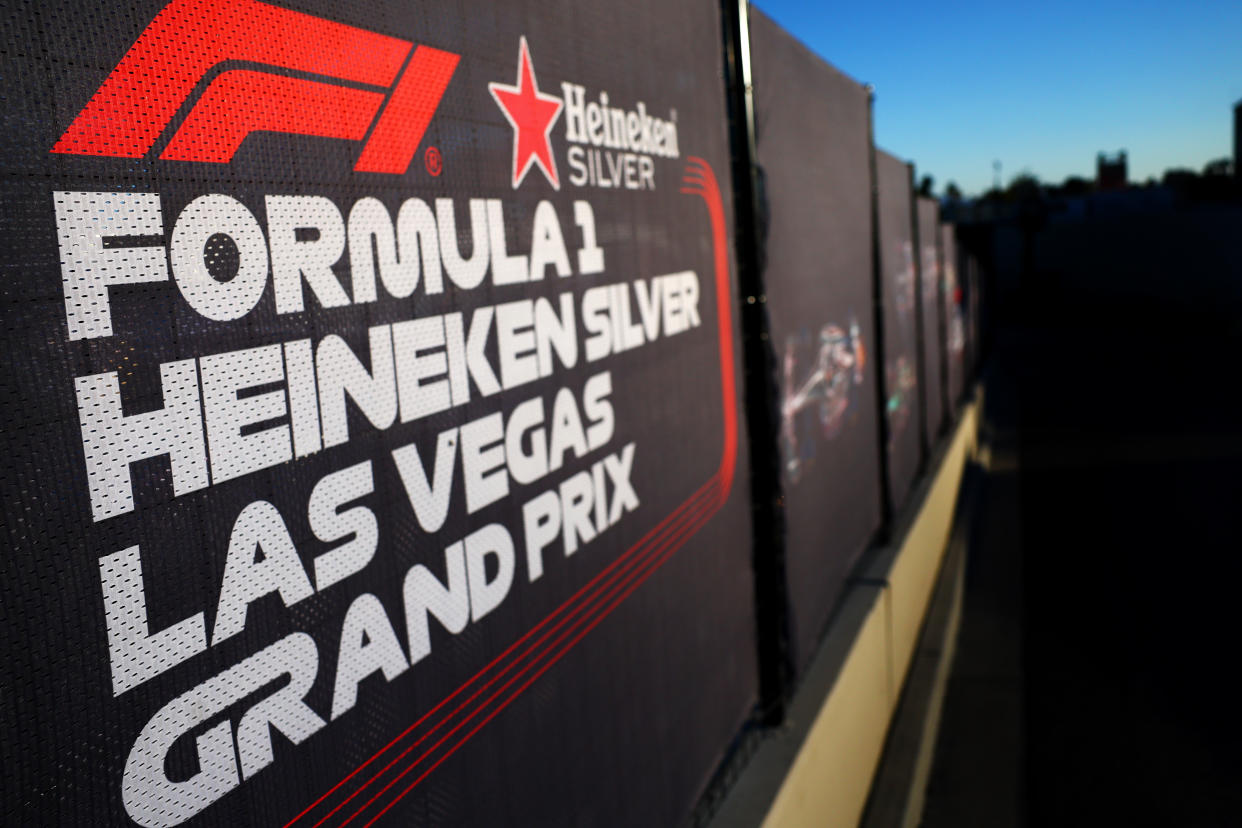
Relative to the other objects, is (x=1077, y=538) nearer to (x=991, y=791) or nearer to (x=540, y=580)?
(x=991, y=791)

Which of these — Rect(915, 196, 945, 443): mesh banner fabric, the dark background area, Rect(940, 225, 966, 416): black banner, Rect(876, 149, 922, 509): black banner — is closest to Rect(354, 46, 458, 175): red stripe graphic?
the dark background area

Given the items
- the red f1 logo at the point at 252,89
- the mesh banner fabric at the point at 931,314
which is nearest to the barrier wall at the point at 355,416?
the red f1 logo at the point at 252,89

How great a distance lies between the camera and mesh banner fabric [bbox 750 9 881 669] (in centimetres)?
374

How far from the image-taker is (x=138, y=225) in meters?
1.14

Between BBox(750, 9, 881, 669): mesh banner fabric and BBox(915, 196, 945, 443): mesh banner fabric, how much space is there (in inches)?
130

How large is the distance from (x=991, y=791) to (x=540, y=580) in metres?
3.79

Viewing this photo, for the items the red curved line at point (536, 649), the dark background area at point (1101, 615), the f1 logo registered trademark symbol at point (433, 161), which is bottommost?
the dark background area at point (1101, 615)

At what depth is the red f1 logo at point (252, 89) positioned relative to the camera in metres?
1.13

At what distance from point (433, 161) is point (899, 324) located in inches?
234

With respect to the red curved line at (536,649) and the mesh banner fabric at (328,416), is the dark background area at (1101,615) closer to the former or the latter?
the red curved line at (536,649)

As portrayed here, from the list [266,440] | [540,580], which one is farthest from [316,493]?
[540,580]

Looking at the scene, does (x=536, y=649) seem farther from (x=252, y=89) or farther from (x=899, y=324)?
(x=899, y=324)

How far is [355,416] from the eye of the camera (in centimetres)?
147

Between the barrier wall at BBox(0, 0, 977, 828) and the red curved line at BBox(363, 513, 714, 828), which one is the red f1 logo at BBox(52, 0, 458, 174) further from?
the red curved line at BBox(363, 513, 714, 828)
